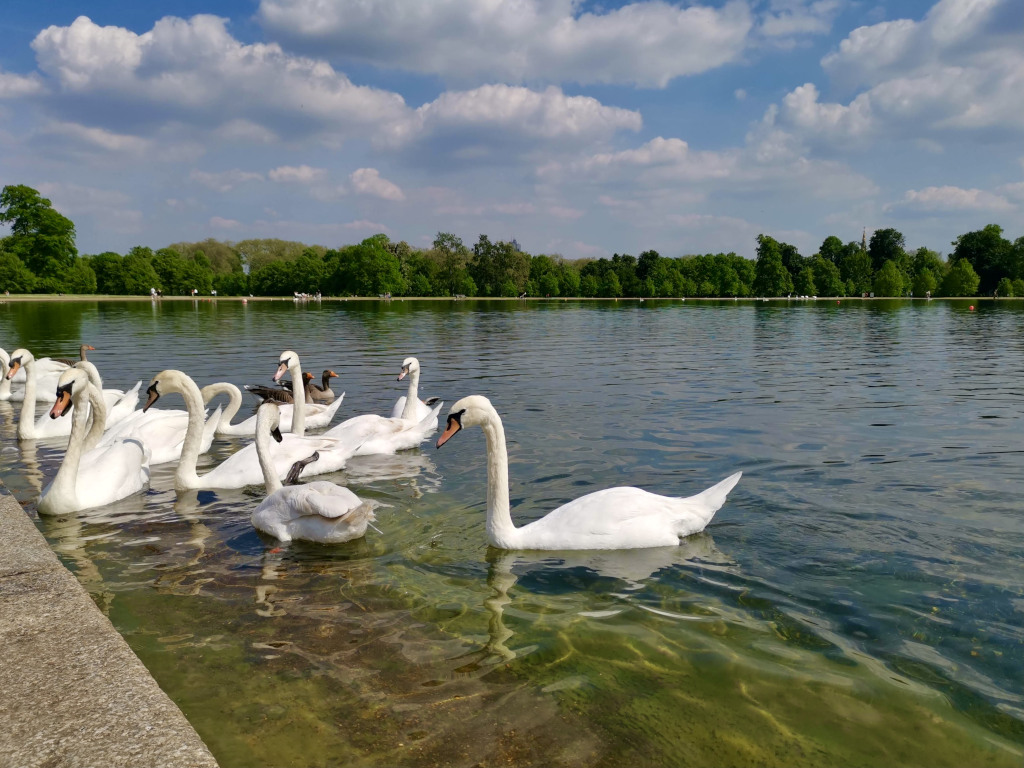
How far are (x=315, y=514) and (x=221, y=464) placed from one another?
10.4 ft

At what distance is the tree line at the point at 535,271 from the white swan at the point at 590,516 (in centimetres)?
12360

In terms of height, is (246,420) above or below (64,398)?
below

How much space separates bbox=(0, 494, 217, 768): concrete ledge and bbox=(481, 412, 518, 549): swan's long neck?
10.6 ft

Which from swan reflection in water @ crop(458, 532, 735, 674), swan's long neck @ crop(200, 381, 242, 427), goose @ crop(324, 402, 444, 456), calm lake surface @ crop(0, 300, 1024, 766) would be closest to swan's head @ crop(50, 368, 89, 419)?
calm lake surface @ crop(0, 300, 1024, 766)

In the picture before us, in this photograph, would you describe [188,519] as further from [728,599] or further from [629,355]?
[629,355]

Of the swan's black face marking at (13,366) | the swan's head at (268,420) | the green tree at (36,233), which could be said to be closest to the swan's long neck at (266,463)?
the swan's head at (268,420)

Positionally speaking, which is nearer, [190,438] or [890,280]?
[190,438]

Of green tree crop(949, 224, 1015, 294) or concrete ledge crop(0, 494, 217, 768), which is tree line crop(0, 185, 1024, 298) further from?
concrete ledge crop(0, 494, 217, 768)

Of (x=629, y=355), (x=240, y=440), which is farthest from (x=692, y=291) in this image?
(x=240, y=440)

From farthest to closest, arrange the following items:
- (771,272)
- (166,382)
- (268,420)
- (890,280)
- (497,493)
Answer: (771,272) → (890,280) → (166,382) → (268,420) → (497,493)

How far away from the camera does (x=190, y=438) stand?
29.9ft

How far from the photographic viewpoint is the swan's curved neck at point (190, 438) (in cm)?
895

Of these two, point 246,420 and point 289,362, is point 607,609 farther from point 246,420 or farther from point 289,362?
point 246,420

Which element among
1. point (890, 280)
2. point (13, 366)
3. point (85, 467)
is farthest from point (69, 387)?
point (890, 280)
